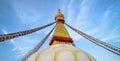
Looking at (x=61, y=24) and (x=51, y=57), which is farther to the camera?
(x=61, y=24)

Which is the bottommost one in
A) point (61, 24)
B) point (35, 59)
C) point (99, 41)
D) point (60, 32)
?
point (35, 59)

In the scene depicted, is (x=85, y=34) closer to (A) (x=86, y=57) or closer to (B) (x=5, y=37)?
(B) (x=5, y=37)

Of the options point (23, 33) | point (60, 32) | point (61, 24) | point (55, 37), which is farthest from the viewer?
point (61, 24)

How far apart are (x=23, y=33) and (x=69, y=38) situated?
14.8 feet

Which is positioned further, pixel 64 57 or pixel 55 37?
pixel 55 37

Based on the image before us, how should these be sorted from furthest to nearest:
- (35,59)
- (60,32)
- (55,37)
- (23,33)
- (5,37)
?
1. (60,32)
2. (55,37)
3. (23,33)
4. (5,37)
5. (35,59)

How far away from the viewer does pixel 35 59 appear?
4309 mm

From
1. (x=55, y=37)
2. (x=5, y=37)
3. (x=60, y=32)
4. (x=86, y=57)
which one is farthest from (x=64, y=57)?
(x=60, y=32)

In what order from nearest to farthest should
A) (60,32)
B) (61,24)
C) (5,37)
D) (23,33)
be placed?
(5,37) → (23,33) → (60,32) → (61,24)

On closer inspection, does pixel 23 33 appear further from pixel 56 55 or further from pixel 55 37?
pixel 56 55

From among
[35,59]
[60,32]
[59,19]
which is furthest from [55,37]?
[35,59]

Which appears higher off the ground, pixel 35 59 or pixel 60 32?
pixel 60 32

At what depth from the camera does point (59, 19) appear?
15664mm

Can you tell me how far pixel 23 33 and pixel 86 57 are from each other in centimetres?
705
